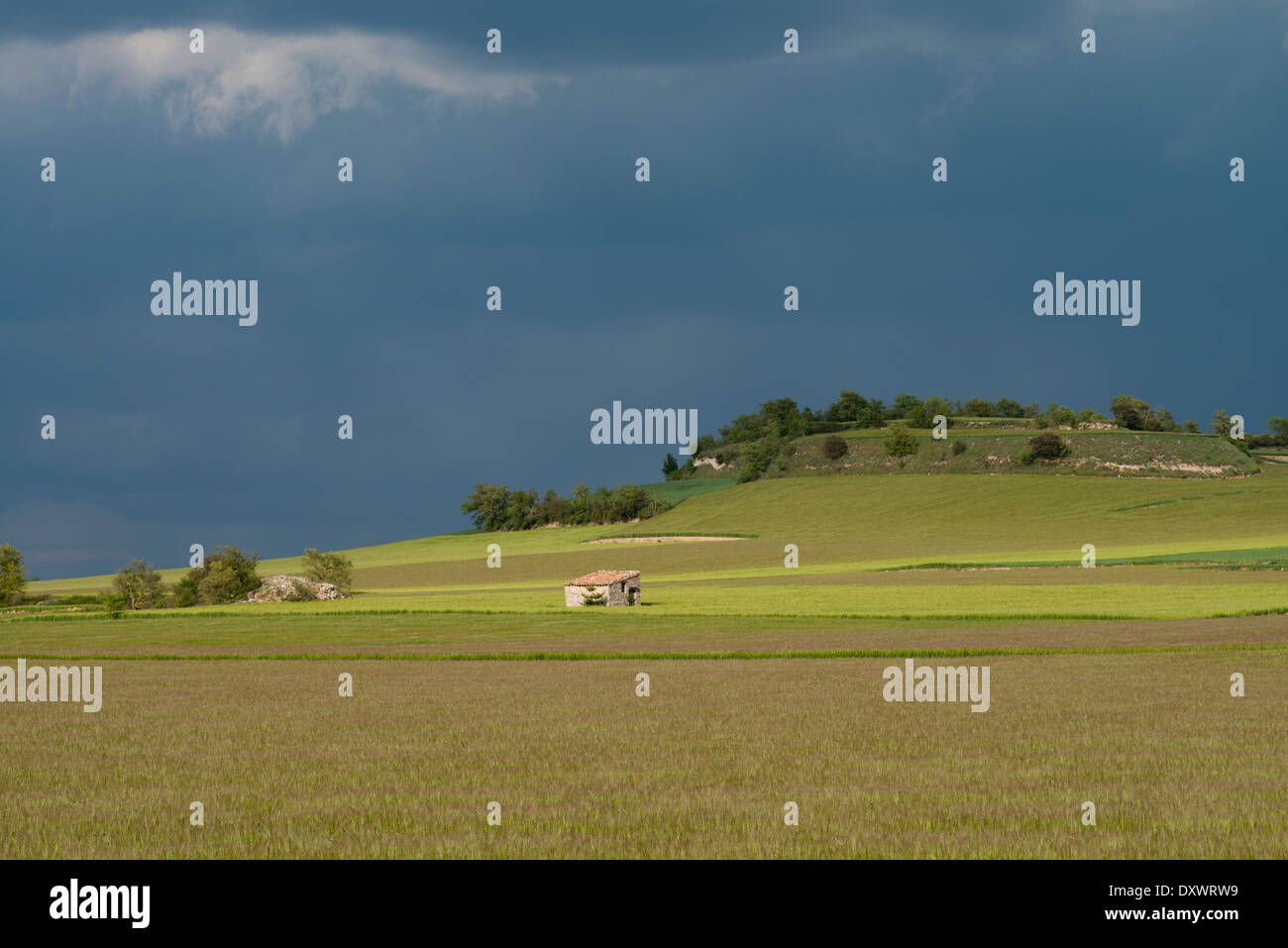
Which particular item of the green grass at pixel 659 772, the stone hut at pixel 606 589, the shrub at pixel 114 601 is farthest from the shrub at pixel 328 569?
the green grass at pixel 659 772

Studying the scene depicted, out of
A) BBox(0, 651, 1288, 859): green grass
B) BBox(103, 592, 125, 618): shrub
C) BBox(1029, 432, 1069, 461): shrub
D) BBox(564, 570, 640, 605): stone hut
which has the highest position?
BBox(1029, 432, 1069, 461): shrub

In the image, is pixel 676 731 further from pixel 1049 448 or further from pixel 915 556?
pixel 1049 448

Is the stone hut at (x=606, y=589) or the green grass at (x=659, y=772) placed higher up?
the green grass at (x=659, y=772)

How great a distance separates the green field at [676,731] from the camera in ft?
46.1

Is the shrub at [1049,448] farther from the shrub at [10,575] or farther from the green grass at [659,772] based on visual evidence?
the green grass at [659,772]

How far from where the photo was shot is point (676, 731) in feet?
76.9

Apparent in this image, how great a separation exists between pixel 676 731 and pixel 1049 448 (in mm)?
183715

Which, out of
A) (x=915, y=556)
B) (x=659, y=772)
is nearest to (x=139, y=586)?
(x=915, y=556)

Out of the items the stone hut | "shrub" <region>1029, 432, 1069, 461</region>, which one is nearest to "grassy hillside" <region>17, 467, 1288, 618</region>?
the stone hut

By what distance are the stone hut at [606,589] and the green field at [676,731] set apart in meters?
→ 2.68

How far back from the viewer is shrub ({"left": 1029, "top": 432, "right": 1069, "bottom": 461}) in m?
193

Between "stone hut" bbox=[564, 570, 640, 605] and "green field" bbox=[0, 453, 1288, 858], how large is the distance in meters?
2.68

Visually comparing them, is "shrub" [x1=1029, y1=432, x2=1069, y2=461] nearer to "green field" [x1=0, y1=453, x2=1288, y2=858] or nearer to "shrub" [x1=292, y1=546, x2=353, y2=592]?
"green field" [x1=0, y1=453, x2=1288, y2=858]
